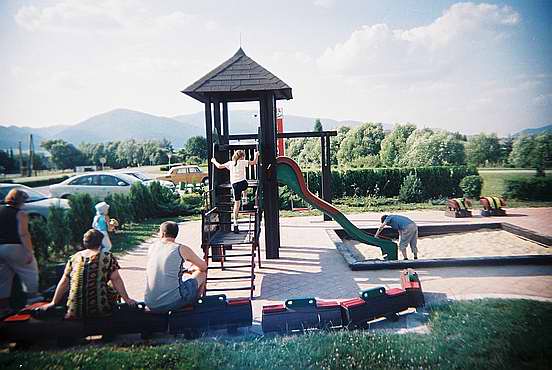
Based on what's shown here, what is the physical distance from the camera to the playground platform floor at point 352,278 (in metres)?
4.30

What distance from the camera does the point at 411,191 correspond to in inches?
382

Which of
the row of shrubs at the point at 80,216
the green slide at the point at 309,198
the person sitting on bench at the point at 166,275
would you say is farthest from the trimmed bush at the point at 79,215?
the green slide at the point at 309,198

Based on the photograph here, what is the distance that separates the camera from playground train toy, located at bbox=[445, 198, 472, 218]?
8883mm

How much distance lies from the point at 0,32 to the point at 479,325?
4985 millimetres

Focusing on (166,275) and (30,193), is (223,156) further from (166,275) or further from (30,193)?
(30,193)

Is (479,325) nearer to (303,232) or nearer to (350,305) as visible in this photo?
(350,305)

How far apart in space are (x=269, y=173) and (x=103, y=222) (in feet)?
9.91

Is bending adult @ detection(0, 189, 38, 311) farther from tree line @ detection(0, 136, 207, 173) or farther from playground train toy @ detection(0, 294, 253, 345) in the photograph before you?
tree line @ detection(0, 136, 207, 173)

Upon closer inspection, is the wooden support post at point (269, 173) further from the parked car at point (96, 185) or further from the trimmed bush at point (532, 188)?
the trimmed bush at point (532, 188)

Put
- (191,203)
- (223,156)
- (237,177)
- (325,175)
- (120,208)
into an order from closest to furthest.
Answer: (120,208) → (191,203) → (237,177) → (223,156) → (325,175)

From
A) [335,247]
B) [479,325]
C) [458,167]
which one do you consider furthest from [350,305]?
[335,247]

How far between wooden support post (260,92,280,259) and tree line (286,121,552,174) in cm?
106

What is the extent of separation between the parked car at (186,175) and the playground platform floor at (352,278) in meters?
0.52

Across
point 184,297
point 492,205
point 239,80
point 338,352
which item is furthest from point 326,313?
point 492,205
